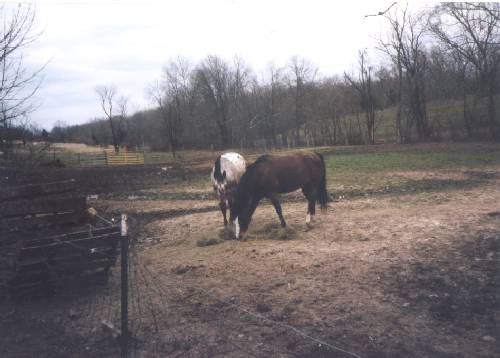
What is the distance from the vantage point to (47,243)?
6.09 m

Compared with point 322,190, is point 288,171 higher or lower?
higher

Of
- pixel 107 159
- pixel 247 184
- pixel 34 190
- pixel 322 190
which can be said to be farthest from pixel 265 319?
pixel 107 159

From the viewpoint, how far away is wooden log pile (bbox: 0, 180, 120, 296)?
17.1 feet

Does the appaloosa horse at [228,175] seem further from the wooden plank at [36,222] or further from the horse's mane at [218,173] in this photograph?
the wooden plank at [36,222]

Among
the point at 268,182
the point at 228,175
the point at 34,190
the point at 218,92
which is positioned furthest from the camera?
the point at 218,92

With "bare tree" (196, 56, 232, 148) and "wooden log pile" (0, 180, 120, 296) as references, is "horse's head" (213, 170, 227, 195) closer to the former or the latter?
"wooden log pile" (0, 180, 120, 296)

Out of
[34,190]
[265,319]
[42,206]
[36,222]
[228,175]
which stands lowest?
[265,319]

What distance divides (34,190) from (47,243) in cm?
125

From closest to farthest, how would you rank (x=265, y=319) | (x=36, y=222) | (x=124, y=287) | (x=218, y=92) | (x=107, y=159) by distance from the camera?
(x=124, y=287) → (x=265, y=319) → (x=36, y=222) → (x=218, y=92) → (x=107, y=159)

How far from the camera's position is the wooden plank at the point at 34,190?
257 inches

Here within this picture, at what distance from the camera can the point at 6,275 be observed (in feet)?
17.1

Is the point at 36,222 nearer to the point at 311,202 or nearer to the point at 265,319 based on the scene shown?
the point at 265,319

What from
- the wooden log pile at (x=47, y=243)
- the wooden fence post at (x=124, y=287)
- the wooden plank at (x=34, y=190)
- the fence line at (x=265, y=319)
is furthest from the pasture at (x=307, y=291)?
the wooden plank at (x=34, y=190)

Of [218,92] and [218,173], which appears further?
[218,92]
